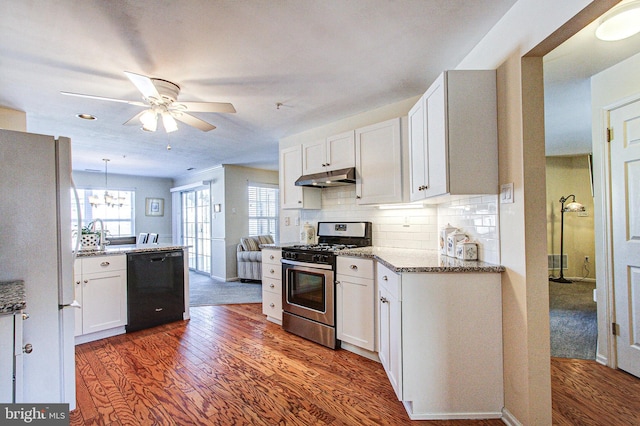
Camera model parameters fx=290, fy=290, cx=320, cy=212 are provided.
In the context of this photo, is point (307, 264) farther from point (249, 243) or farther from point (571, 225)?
point (571, 225)

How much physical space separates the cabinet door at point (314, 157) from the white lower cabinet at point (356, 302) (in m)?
1.18

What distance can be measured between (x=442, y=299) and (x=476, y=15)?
5.63 ft

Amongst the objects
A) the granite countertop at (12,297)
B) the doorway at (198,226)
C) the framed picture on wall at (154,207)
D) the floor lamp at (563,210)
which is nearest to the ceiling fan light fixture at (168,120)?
the granite countertop at (12,297)

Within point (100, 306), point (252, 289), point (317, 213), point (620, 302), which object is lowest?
point (252, 289)

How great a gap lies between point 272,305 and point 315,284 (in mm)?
833

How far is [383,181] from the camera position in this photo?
2799 millimetres

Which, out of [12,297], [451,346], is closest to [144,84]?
[12,297]

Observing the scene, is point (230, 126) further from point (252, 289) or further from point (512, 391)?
point (512, 391)

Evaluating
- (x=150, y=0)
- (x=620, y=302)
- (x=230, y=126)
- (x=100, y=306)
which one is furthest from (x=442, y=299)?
(x=100, y=306)

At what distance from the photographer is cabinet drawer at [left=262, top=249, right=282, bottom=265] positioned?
3.35m

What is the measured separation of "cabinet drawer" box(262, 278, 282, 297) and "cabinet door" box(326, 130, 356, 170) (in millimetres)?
1455

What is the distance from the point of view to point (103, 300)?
308 cm

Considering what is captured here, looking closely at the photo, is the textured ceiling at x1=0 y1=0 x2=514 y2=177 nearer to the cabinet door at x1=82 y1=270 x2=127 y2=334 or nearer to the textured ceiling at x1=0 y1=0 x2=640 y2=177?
the textured ceiling at x1=0 y1=0 x2=640 y2=177

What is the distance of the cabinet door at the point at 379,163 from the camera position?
8.84 ft
